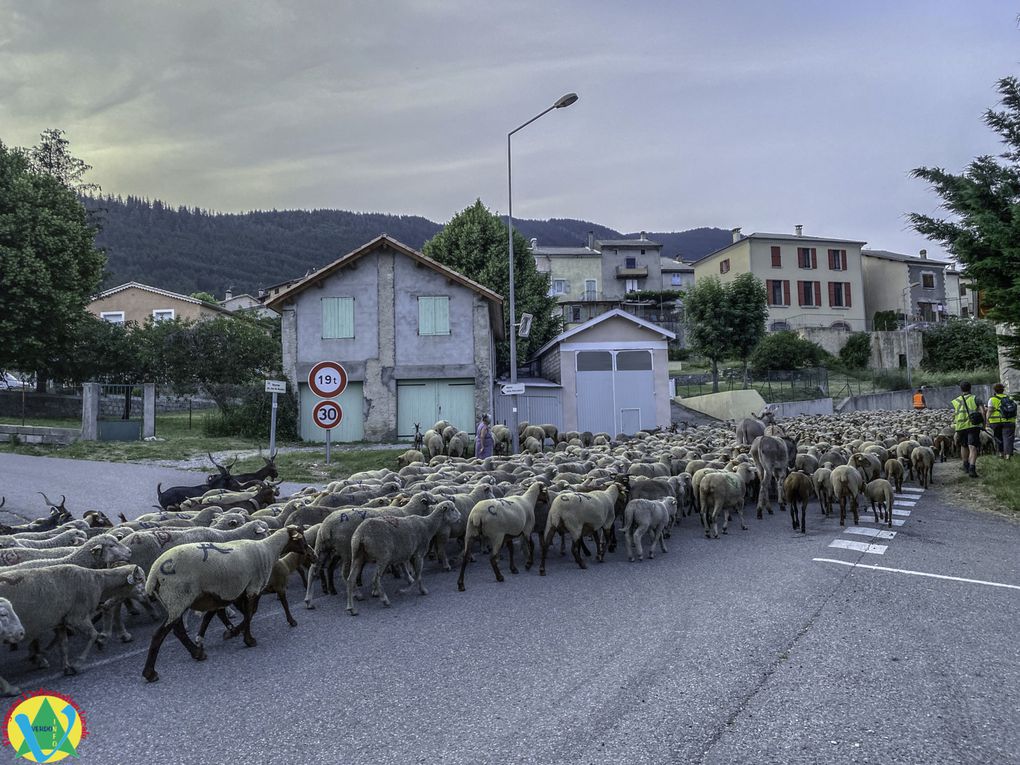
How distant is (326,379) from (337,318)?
1266 cm

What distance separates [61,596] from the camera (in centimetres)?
561

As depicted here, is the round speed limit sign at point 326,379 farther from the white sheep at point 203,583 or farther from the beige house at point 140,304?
the beige house at point 140,304

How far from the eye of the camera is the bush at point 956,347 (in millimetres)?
49781

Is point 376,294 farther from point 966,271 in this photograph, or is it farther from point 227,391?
point 966,271

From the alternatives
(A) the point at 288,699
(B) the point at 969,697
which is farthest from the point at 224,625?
(B) the point at 969,697

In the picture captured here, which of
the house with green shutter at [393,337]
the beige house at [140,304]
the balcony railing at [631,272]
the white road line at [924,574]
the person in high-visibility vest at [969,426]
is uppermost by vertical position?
the balcony railing at [631,272]

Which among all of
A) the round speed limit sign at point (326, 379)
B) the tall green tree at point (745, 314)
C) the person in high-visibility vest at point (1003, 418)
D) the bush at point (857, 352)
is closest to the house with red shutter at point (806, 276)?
the bush at point (857, 352)

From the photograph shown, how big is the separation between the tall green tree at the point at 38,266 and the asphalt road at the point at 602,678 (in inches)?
1162

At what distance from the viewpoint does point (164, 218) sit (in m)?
132

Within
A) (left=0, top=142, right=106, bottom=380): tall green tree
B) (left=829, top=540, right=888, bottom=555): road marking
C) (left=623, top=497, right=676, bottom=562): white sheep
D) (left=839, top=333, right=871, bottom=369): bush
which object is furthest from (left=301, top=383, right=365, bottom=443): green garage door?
(left=839, top=333, right=871, bottom=369): bush

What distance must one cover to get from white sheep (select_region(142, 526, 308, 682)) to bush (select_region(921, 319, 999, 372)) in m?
54.1

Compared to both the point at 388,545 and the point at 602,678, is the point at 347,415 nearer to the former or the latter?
the point at 388,545

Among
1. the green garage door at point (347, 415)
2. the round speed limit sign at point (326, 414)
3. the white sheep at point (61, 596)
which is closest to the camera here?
the white sheep at point (61, 596)

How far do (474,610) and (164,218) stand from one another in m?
144
